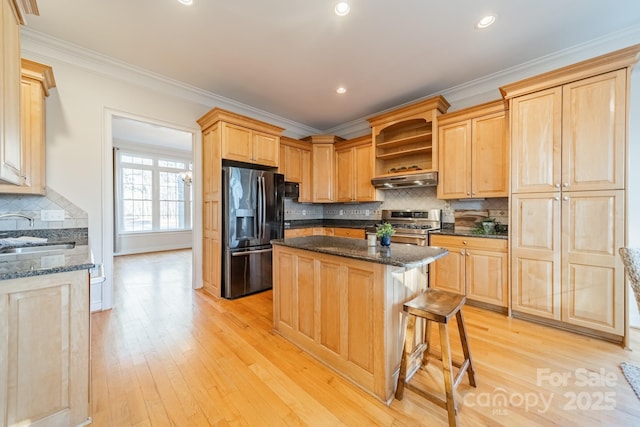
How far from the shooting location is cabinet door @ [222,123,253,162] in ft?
11.1

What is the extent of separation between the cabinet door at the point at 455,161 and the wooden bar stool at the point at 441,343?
209 cm

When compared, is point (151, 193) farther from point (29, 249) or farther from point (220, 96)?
point (29, 249)

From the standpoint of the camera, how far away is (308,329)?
208 centimetres

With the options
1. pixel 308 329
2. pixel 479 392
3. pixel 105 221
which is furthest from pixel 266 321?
pixel 105 221

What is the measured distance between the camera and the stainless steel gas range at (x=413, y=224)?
11.2 feet

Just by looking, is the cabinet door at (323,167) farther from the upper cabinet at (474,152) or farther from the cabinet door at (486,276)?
the cabinet door at (486,276)

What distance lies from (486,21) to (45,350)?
13.1ft

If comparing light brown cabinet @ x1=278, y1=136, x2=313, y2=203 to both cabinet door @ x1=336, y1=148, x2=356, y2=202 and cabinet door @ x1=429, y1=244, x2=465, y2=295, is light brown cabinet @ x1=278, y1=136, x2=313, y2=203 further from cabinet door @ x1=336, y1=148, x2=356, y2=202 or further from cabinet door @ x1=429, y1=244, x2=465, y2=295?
cabinet door @ x1=429, y1=244, x2=465, y2=295

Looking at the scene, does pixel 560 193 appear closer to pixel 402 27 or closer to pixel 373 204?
pixel 402 27

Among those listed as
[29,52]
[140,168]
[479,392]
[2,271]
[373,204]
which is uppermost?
[29,52]

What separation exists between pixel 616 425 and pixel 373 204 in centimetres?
374

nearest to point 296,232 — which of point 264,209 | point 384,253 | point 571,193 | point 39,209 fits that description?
point 264,209

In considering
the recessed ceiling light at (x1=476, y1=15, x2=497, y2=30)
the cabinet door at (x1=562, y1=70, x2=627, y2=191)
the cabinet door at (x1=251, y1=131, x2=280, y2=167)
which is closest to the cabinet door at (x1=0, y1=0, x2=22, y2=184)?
the cabinet door at (x1=251, y1=131, x2=280, y2=167)

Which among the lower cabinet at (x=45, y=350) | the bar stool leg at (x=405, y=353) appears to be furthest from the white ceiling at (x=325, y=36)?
the bar stool leg at (x=405, y=353)
